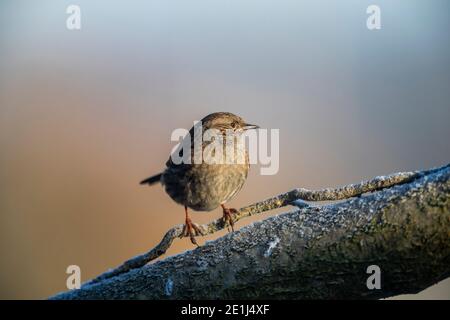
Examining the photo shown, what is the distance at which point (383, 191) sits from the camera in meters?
1.65

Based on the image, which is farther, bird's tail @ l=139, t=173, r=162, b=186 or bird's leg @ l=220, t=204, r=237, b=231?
bird's tail @ l=139, t=173, r=162, b=186

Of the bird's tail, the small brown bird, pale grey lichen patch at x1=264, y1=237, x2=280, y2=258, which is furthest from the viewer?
the bird's tail

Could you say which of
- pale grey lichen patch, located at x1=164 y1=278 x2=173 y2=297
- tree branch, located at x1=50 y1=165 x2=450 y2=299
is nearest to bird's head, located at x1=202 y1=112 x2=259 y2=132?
tree branch, located at x1=50 y1=165 x2=450 y2=299

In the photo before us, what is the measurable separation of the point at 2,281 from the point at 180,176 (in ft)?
5.85

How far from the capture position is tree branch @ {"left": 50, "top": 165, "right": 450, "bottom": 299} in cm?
152

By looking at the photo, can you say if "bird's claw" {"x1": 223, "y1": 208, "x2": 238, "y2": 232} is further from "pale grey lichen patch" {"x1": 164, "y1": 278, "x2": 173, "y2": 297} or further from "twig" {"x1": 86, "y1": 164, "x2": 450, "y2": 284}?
"pale grey lichen patch" {"x1": 164, "y1": 278, "x2": 173, "y2": 297}

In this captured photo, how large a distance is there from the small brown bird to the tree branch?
34.0 inches

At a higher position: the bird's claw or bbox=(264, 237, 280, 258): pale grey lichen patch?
the bird's claw

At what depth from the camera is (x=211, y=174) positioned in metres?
2.84

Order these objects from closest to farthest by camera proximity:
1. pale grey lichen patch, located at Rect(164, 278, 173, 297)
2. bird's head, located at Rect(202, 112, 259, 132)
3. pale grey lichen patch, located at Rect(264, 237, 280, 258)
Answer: pale grey lichen patch, located at Rect(264, 237, 280, 258) < pale grey lichen patch, located at Rect(164, 278, 173, 297) < bird's head, located at Rect(202, 112, 259, 132)

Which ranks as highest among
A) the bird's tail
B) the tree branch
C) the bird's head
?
the bird's head

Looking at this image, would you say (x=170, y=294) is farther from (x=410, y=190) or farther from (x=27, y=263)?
(x=27, y=263)

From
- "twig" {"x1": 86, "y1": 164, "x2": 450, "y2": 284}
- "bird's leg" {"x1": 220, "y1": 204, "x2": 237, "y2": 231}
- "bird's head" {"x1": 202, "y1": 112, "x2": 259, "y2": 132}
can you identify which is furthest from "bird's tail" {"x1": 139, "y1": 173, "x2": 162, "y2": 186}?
"twig" {"x1": 86, "y1": 164, "x2": 450, "y2": 284}
